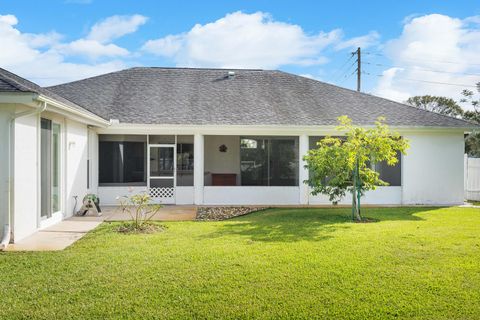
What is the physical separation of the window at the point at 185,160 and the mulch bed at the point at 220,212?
5.89ft

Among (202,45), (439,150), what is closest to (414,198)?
(439,150)

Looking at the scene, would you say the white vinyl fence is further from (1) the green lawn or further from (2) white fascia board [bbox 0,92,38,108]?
(2) white fascia board [bbox 0,92,38,108]

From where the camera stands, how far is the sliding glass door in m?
9.87

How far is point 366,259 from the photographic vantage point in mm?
6980

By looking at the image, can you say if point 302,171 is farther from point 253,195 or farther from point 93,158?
point 93,158

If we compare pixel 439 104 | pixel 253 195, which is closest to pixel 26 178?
pixel 253 195

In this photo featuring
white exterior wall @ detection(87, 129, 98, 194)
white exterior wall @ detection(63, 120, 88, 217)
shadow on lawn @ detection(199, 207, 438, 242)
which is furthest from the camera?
white exterior wall @ detection(87, 129, 98, 194)

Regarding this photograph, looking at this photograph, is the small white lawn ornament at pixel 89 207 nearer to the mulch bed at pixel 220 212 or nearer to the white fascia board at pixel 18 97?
the mulch bed at pixel 220 212

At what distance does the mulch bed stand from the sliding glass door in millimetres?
4170

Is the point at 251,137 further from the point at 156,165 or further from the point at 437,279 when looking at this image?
the point at 437,279

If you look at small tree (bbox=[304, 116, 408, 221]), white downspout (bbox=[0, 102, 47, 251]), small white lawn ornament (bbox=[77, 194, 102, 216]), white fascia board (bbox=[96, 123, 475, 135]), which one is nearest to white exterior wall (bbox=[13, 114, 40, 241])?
white downspout (bbox=[0, 102, 47, 251])

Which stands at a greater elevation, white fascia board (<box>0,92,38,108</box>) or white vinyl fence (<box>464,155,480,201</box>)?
white fascia board (<box>0,92,38,108</box>)

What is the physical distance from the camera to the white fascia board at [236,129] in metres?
14.7

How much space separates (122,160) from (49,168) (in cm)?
488
